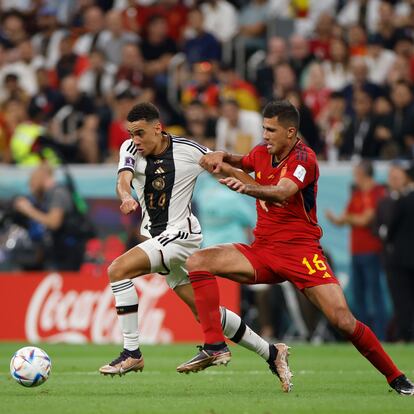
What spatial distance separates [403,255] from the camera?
17.5m

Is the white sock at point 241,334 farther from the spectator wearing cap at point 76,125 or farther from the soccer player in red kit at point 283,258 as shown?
the spectator wearing cap at point 76,125

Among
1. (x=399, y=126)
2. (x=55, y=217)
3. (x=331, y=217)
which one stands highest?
(x=399, y=126)

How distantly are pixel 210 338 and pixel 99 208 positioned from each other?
972cm

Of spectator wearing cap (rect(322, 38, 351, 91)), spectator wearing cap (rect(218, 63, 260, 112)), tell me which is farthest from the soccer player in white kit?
spectator wearing cap (rect(322, 38, 351, 91))

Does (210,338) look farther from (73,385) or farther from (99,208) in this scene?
(99,208)

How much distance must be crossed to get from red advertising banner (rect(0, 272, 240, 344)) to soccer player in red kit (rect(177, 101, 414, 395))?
7.95 meters

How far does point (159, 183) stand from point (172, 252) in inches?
25.5

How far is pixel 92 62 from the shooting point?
810 inches

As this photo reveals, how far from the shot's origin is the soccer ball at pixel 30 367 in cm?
923

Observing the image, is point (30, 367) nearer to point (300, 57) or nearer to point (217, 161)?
Result: point (217, 161)

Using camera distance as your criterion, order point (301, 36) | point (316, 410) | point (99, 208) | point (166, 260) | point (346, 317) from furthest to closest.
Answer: point (301, 36) → point (99, 208) → point (166, 260) → point (346, 317) → point (316, 410)

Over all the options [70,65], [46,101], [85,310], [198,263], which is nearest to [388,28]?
[70,65]

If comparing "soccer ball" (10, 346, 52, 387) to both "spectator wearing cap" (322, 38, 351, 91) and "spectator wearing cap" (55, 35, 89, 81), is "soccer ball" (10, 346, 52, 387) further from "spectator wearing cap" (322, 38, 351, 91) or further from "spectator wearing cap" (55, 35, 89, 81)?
"spectator wearing cap" (55, 35, 89, 81)

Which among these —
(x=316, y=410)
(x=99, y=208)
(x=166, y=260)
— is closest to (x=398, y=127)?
(x=99, y=208)
